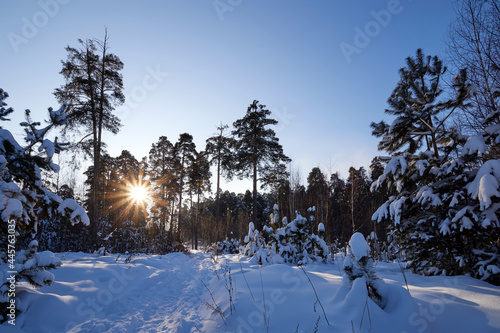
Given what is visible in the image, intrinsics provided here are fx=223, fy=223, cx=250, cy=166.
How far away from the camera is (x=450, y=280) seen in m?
3.30

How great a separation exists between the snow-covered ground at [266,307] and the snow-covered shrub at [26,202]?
0.44 m

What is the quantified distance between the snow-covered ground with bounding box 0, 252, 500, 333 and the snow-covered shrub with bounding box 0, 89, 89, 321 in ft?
1.46

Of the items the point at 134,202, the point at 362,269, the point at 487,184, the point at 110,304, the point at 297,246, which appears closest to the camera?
the point at 362,269

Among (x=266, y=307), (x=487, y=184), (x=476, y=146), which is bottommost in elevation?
(x=266, y=307)

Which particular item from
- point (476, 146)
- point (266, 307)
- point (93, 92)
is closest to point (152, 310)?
point (266, 307)

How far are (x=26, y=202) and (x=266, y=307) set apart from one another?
3585mm

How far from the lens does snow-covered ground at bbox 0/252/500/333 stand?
2.17 meters

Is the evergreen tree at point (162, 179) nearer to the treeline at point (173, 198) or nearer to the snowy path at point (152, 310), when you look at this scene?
the treeline at point (173, 198)

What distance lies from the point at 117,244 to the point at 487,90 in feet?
47.0

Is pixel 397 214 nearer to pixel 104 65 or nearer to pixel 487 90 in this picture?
pixel 487 90

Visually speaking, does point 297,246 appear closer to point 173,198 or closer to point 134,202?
point 134,202

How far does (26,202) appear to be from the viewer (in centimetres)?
309

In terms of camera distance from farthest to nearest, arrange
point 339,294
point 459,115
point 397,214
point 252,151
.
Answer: point 252,151, point 459,115, point 397,214, point 339,294

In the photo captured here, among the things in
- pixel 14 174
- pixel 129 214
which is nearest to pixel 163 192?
pixel 129 214
